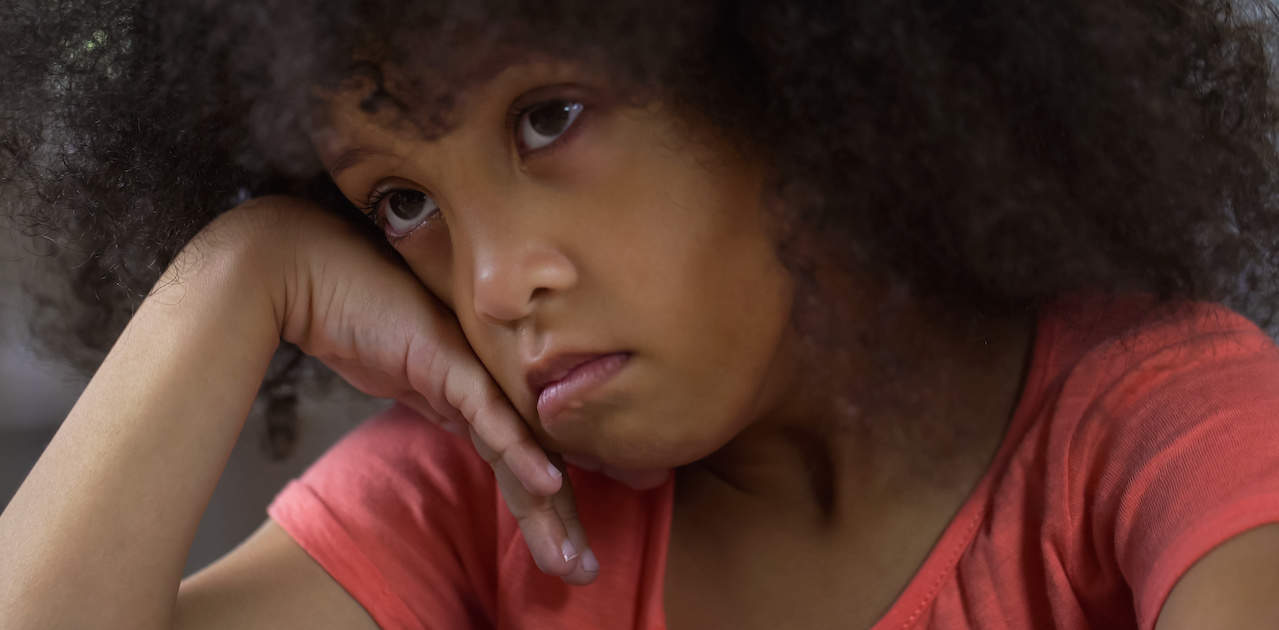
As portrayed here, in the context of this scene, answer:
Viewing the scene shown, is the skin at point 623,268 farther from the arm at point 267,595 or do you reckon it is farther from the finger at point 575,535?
the arm at point 267,595

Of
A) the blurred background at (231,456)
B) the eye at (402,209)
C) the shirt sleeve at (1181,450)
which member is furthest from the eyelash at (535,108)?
the blurred background at (231,456)

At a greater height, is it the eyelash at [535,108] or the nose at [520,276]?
the eyelash at [535,108]

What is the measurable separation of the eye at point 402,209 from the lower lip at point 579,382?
0.15 meters

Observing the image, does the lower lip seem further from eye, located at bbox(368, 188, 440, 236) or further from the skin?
eye, located at bbox(368, 188, 440, 236)

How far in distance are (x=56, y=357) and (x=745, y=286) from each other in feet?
2.13

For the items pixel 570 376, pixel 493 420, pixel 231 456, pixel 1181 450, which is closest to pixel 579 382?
pixel 570 376

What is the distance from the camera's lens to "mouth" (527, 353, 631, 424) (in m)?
0.71

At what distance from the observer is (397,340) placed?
0.85 m

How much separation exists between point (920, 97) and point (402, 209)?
0.35 meters

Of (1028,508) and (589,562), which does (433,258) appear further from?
(1028,508)

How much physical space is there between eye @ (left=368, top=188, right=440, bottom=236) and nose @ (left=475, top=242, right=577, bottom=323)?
0.11 meters

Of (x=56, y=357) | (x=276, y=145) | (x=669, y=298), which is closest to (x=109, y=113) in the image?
(x=276, y=145)

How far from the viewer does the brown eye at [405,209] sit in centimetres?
80

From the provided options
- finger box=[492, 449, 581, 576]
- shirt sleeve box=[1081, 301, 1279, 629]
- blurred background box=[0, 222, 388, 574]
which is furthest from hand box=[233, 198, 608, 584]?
blurred background box=[0, 222, 388, 574]
